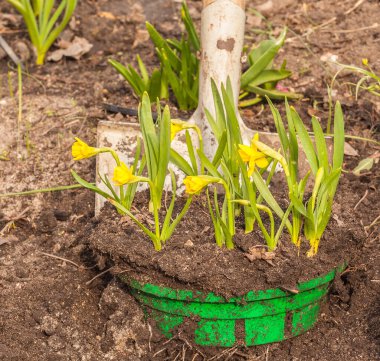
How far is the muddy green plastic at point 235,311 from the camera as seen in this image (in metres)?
2.08

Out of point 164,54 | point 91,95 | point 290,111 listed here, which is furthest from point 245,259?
point 91,95

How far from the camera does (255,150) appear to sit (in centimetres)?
193

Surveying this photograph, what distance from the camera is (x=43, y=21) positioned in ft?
11.3

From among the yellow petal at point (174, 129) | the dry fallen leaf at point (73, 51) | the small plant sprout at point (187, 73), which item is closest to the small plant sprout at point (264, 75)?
the small plant sprout at point (187, 73)

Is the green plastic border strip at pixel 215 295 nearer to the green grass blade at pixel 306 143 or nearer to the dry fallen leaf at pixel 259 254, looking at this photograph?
the dry fallen leaf at pixel 259 254

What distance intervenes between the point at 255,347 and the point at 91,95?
4.82ft

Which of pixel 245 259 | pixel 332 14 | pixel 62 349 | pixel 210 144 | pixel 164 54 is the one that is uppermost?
pixel 332 14

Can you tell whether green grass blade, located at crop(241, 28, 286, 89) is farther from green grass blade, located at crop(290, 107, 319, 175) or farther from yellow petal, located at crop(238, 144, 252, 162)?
yellow petal, located at crop(238, 144, 252, 162)

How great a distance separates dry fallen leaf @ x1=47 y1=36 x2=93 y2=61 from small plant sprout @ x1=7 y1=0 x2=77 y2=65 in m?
0.04

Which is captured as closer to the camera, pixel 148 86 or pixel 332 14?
pixel 148 86

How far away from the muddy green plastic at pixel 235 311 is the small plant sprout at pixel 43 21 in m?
1.62

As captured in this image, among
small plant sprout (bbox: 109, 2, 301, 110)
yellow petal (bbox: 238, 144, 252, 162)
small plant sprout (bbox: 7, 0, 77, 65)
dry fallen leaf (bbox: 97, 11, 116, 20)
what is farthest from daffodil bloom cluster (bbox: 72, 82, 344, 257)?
dry fallen leaf (bbox: 97, 11, 116, 20)

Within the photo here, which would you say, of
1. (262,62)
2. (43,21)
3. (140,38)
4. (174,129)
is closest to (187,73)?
(262,62)

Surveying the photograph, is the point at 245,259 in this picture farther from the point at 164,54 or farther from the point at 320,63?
the point at 320,63
